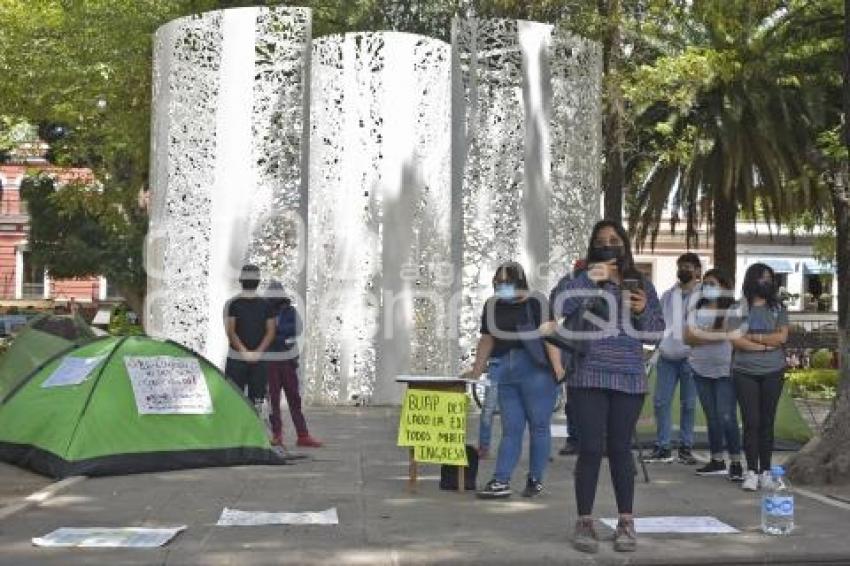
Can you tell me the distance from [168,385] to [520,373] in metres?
3.14

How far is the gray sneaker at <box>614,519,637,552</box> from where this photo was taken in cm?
645

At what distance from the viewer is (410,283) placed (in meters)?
14.8

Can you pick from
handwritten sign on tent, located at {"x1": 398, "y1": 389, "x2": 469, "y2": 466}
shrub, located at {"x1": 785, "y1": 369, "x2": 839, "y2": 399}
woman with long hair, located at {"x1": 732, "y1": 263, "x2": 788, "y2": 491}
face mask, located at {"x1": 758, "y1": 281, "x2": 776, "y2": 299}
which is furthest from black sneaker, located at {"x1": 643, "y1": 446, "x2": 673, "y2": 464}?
shrub, located at {"x1": 785, "y1": 369, "x2": 839, "y2": 399}

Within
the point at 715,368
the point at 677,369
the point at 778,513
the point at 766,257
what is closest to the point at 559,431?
the point at 677,369

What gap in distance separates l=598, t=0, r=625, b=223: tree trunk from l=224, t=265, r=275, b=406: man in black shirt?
8.32m

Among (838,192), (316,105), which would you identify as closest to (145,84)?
(316,105)

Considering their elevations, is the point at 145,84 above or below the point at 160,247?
above

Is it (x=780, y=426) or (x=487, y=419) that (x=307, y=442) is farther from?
(x=780, y=426)

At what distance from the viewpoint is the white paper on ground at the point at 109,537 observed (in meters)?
6.59

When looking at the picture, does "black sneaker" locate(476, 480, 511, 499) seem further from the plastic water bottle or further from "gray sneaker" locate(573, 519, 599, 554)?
the plastic water bottle

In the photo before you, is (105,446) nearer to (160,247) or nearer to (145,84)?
(160,247)

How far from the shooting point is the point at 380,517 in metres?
7.50

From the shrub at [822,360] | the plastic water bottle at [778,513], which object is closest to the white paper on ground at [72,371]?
the plastic water bottle at [778,513]

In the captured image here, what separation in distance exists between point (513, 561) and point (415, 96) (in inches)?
376
